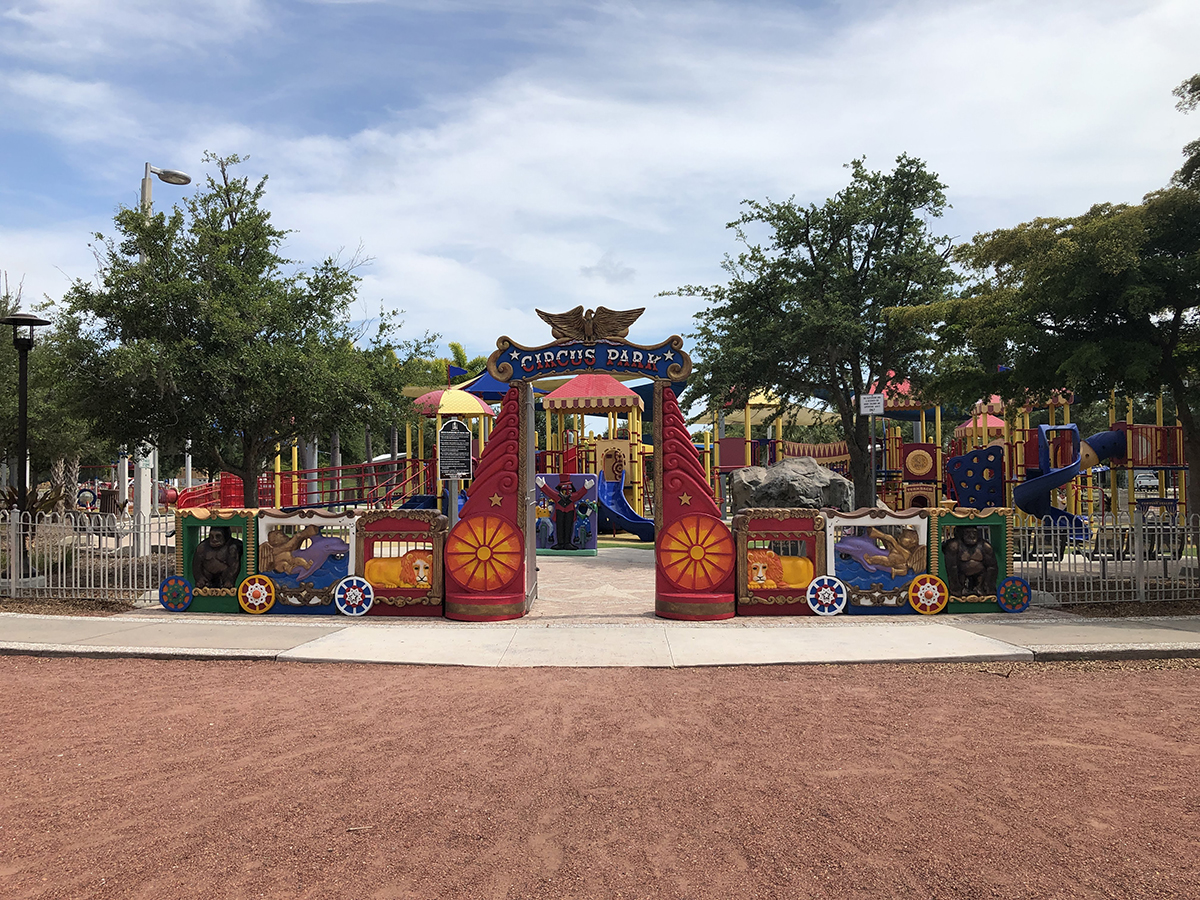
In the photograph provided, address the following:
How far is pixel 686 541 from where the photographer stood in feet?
32.5

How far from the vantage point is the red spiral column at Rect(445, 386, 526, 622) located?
9828 millimetres

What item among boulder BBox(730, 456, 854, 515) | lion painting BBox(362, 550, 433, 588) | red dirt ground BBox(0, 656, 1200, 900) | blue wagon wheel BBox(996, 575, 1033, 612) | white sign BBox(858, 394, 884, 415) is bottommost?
red dirt ground BBox(0, 656, 1200, 900)

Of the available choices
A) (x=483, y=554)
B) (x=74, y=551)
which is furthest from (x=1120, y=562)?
(x=74, y=551)

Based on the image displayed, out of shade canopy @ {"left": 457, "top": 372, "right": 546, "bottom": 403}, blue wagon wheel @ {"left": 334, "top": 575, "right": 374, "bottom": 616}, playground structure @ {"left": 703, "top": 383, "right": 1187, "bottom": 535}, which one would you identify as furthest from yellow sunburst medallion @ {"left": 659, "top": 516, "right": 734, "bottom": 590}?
shade canopy @ {"left": 457, "top": 372, "right": 546, "bottom": 403}

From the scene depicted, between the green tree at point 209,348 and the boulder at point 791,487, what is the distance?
9541mm

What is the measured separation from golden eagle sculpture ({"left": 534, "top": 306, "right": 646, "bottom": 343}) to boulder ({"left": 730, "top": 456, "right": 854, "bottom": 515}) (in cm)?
1037

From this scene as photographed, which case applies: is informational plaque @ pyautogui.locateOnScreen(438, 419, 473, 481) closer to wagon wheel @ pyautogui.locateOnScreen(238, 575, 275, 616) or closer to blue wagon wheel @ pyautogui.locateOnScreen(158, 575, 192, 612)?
wagon wheel @ pyautogui.locateOnScreen(238, 575, 275, 616)

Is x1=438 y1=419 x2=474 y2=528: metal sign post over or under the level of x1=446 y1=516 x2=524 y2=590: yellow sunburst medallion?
over

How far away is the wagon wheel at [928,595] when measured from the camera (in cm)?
998

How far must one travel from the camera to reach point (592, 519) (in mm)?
19250

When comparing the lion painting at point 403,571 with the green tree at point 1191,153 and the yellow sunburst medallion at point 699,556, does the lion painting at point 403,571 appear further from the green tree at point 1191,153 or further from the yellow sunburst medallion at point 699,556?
the green tree at point 1191,153

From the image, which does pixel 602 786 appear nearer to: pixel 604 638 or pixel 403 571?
pixel 604 638

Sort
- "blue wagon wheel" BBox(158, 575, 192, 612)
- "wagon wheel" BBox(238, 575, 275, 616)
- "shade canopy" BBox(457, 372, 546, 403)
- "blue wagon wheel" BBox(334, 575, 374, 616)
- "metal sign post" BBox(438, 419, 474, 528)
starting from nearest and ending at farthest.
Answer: "blue wagon wheel" BBox(334, 575, 374, 616)
"wagon wheel" BBox(238, 575, 275, 616)
"blue wagon wheel" BBox(158, 575, 192, 612)
"metal sign post" BBox(438, 419, 474, 528)
"shade canopy" BBox(457, 372, 546, 403)

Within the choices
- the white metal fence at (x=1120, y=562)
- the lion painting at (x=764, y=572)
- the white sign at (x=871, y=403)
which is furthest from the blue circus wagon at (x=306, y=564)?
the white sign at (x=871, y=403)
